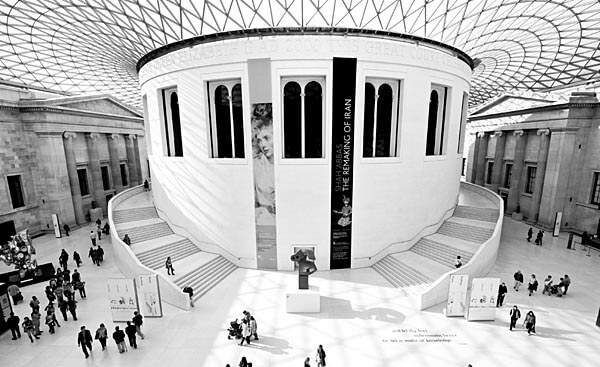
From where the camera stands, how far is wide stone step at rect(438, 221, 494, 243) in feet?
60.5

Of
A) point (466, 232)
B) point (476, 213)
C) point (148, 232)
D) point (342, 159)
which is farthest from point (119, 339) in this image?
point (476, 213)

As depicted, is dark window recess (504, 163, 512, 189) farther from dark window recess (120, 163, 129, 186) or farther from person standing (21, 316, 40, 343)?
→ dark window recess (120, 163, 129, 186)

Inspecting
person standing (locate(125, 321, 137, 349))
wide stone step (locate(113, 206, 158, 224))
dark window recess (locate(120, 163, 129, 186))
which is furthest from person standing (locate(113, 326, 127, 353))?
dark window recess (locate(120, 163, 129, 186))

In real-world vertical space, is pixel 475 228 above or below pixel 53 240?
above

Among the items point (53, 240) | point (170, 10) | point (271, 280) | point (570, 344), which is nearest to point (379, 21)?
point (170, 10)

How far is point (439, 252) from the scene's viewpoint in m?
17.5

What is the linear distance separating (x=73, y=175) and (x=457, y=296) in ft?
105

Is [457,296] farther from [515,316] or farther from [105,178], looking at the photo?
[105,178]

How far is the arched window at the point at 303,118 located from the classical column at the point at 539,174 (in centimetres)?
2182

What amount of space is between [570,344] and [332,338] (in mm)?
8919

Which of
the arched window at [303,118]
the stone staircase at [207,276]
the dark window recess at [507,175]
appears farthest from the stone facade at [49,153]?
the dark window recess at [507,175]

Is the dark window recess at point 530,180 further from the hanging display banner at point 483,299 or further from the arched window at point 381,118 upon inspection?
the hanging display banner at point 483,299

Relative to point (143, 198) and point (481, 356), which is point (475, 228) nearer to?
point (481, 356)

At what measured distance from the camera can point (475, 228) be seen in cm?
1928
